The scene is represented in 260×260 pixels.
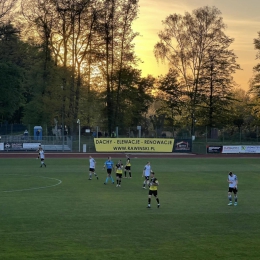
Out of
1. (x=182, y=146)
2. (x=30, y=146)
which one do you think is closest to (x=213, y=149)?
(x=182, y=146)

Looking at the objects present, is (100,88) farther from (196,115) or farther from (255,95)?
(255,95)

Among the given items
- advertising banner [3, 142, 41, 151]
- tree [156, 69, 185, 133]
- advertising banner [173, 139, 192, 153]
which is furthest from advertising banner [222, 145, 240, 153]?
advertising banner [3, 142, 41, 151]

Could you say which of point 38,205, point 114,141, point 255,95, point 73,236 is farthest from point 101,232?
point 255,95

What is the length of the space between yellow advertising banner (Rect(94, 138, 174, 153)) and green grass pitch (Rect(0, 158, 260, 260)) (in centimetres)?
2674

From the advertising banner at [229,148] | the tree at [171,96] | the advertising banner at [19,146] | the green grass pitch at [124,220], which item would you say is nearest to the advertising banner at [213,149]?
the advertising banner at [229,148]

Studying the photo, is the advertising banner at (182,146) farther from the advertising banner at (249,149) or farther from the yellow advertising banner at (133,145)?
the advertising banner at (249,149)

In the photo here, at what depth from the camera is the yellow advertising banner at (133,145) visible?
210ft

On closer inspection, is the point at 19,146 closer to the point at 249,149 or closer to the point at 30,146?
the point at 30,146

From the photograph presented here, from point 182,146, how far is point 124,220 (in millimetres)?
47252

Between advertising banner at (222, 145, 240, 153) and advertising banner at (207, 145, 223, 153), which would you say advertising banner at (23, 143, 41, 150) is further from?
advertising banner at (222, 145, 240, 153)

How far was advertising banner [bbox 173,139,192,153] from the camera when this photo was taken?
6636 cm

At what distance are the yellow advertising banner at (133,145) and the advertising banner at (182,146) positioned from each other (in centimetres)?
128

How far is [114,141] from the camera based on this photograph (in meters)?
64.1

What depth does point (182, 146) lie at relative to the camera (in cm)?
6688
